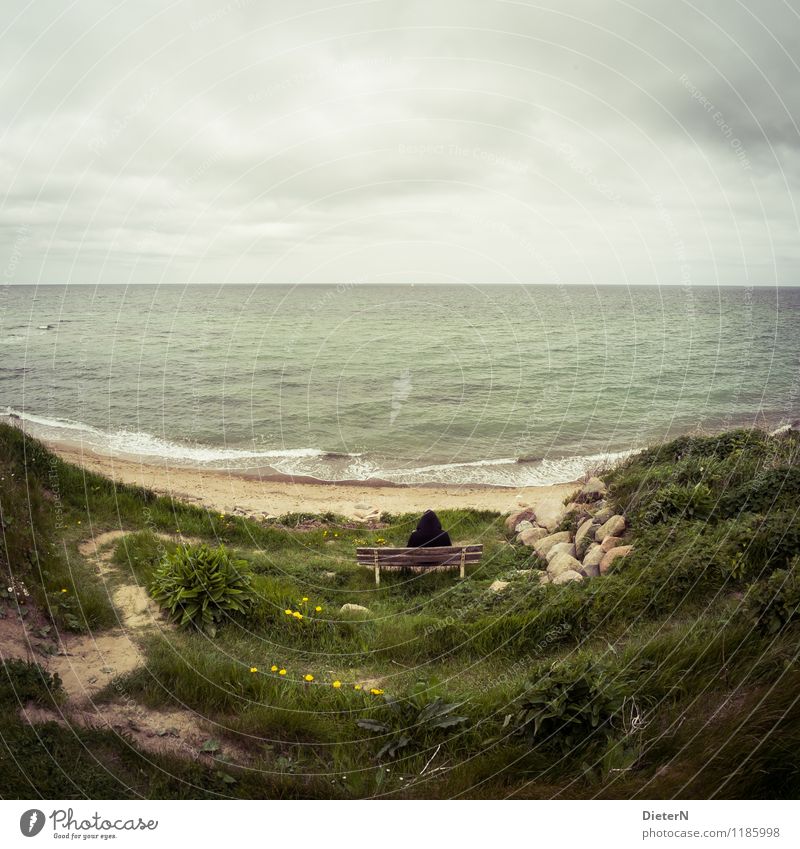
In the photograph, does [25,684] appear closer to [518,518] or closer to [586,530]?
[586,530]

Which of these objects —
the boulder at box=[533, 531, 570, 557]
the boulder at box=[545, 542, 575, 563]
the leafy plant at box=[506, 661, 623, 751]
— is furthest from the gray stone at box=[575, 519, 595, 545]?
the leafy plant at box=[506, 661, 623, 751]

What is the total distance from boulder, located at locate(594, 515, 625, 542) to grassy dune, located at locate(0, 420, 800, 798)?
12.0 inches

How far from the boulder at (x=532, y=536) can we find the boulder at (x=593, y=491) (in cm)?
116

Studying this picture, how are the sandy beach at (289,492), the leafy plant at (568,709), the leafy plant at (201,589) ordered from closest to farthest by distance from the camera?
the leafy plant at (568,709)
the leafy plant at (201,589)
the sandy beach at (289,492)

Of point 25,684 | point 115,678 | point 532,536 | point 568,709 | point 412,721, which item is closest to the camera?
point 568,709

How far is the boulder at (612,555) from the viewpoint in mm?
8758

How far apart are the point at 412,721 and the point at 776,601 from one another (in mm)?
3651

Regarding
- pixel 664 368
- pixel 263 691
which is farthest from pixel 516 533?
pixel 664 368

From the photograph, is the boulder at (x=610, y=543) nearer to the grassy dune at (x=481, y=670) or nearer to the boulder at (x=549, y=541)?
the grassy dune at (x=481, y=670)

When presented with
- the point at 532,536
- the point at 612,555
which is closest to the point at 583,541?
the point at 612,555

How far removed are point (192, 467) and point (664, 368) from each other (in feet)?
139

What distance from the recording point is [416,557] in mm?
10734

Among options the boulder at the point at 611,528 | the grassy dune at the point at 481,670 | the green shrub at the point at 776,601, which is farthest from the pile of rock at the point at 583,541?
the green shrub at the point at 776,601
